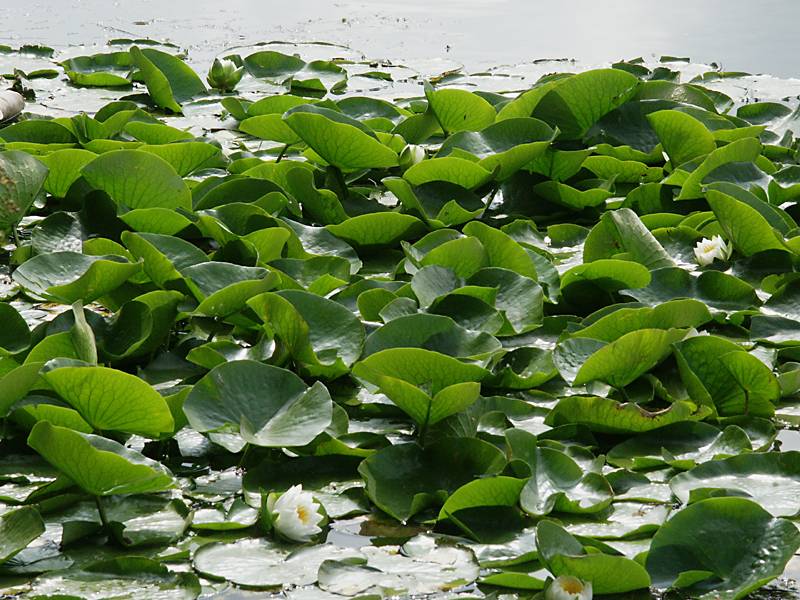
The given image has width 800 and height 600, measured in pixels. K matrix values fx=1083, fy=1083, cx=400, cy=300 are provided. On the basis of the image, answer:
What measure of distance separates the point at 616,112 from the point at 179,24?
3.16 meters

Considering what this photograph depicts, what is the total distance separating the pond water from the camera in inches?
196

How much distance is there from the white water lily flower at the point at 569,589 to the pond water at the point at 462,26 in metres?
3.65

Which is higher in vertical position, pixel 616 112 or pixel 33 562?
pixel 616 112

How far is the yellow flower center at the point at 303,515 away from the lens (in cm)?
138

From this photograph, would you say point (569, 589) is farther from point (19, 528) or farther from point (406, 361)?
point (19, 528)

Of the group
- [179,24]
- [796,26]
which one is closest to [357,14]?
[179,24]

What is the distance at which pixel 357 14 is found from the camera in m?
6.11

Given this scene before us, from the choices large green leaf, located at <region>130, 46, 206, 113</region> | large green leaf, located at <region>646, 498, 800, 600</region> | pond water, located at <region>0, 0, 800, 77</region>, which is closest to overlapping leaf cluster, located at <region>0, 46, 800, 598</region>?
large green leaf, located at <region>646, 498, 800, 600</region>

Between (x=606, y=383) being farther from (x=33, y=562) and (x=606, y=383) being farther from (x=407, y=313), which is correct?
(x=33, y=562)

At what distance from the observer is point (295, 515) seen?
4.52 ft

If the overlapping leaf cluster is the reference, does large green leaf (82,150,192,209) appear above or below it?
above

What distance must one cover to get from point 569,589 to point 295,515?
36 cm

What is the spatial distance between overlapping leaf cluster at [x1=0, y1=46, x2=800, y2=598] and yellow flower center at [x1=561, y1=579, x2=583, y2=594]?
0.02 metres

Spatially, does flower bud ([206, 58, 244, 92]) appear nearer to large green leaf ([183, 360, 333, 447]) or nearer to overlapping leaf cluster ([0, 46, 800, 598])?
overlapping leaf cluster ([0, 46, 800, 598])
